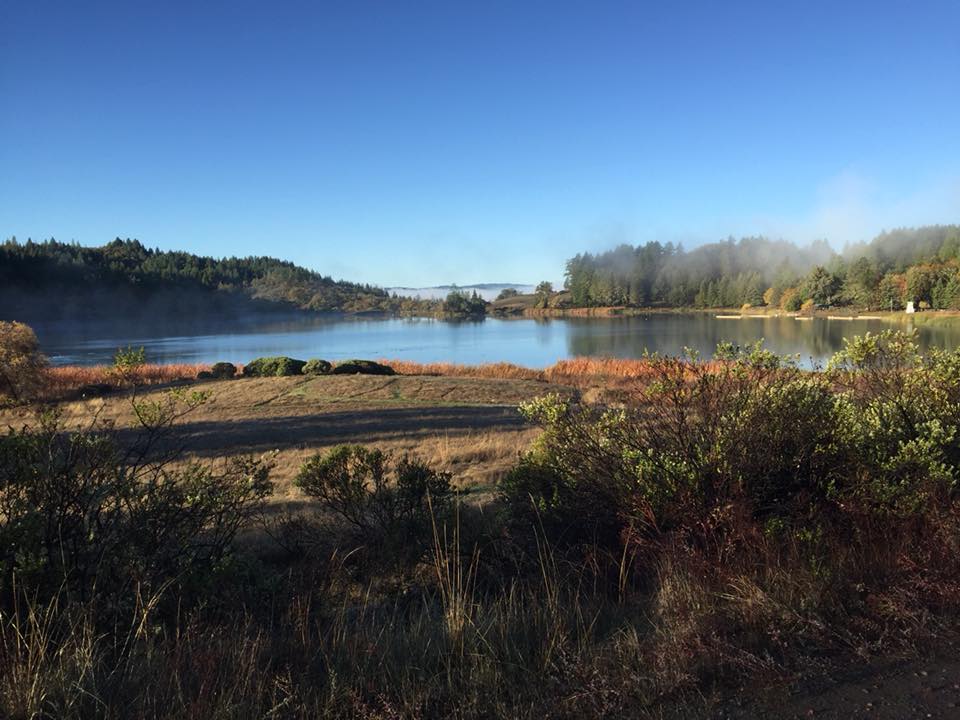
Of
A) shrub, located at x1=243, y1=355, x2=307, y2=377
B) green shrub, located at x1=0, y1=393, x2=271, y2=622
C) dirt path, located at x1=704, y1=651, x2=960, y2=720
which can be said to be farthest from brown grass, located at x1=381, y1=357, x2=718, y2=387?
dirt path, located at x1=704, y1=651, x2=960, y2=720

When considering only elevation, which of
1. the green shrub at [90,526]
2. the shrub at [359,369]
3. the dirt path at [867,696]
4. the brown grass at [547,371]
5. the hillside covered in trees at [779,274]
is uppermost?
the hillside covered in trees at [779,274]

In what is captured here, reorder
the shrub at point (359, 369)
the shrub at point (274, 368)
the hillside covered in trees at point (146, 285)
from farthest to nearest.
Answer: the hillside covered in trees at point (146, 285) < the shrub at point (359, 369) < the shrub at point (274, 368)

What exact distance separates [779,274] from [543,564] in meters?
118

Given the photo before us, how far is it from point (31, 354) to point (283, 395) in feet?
34.3

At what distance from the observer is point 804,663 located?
2.37 meters

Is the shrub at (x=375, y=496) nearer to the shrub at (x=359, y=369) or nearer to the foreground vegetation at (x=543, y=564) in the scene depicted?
the foreground vegetation at (x=543, y=564)

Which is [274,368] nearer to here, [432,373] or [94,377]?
[432,373]

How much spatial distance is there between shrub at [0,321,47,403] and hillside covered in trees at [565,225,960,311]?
247 feet

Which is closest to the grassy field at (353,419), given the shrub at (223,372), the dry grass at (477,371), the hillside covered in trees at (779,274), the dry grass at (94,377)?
the shrub at (223,372)

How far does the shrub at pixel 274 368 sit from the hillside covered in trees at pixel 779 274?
2663 inches

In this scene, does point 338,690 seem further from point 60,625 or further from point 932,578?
point 932,578

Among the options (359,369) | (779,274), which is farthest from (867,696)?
(779,274)

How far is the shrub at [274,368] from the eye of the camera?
21578mm

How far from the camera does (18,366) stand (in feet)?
65.6
